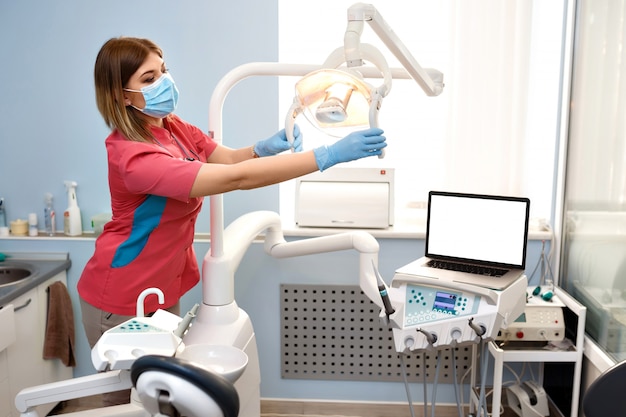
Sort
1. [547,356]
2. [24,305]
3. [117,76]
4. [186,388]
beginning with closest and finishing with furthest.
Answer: [186,388] → [117,76] → [547,356] → [24,305]

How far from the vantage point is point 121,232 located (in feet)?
6.59

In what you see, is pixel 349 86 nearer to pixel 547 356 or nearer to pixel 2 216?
pixel 547 356

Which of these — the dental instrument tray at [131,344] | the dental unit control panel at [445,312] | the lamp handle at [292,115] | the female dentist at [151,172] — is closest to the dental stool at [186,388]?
the dental instrument tray at [131,344]

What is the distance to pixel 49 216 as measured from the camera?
2992 mm

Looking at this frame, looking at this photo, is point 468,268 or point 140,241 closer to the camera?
point 140,241

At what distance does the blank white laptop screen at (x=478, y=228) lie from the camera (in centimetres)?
233

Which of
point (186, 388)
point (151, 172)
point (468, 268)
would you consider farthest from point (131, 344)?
point (468, 268)

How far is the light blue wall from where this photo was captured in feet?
9.37

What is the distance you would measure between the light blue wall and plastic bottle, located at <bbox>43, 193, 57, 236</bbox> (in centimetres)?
3

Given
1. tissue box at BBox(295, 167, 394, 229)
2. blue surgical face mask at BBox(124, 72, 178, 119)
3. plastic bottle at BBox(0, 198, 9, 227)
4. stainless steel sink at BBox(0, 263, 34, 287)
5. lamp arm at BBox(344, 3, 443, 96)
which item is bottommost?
stainless steel sink at BBox(0, 263, 34, 287)

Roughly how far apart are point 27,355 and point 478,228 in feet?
6.08

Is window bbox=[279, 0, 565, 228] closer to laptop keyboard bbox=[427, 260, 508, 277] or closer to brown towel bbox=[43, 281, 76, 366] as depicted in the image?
laptop keyboard bbox=[427, 260, 508, 277]

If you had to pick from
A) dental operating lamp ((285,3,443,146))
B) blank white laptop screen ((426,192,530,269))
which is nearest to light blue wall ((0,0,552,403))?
blank white laptop screen ((426,192,530,269))

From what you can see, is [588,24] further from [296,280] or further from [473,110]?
[296,280]
